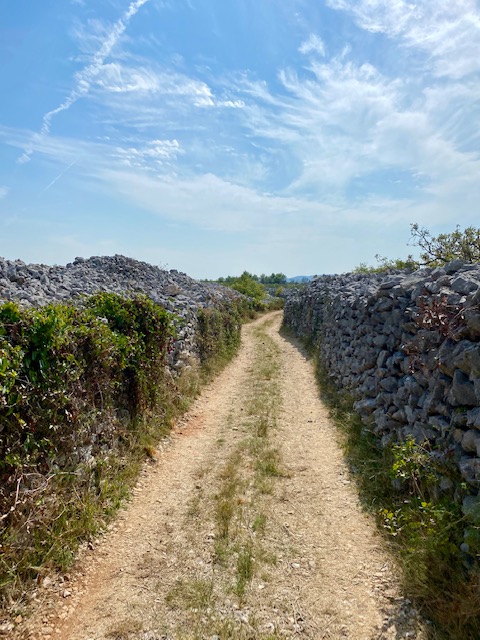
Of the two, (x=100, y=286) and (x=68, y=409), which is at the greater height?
(x=100, y=286)

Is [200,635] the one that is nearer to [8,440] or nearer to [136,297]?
[8,440]

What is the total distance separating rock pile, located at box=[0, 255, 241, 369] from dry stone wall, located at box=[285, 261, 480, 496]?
4.95m

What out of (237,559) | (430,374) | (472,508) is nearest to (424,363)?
(430,374)

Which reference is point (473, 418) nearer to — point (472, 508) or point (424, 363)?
point (472, 508)

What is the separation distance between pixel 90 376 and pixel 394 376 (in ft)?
18.0

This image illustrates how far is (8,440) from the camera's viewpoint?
4.22 m

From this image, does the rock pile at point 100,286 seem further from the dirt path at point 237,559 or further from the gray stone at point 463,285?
the gray stone at point 463,285

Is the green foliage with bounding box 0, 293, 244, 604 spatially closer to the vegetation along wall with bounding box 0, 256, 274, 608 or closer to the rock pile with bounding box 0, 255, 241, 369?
the vegetation along wall with bounding box 0, 256, 274, 608

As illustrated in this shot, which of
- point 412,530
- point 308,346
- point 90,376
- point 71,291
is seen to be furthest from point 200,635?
point 308,346

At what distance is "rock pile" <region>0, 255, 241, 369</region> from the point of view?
838 cm

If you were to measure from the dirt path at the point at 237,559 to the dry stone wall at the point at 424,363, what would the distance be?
4.70 ft

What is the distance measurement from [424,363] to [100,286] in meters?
8.50

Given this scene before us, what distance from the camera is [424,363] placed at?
6000 mm

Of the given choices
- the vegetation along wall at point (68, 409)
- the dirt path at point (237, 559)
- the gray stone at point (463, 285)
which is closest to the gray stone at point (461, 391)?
the gray stone at point (463, 285)
